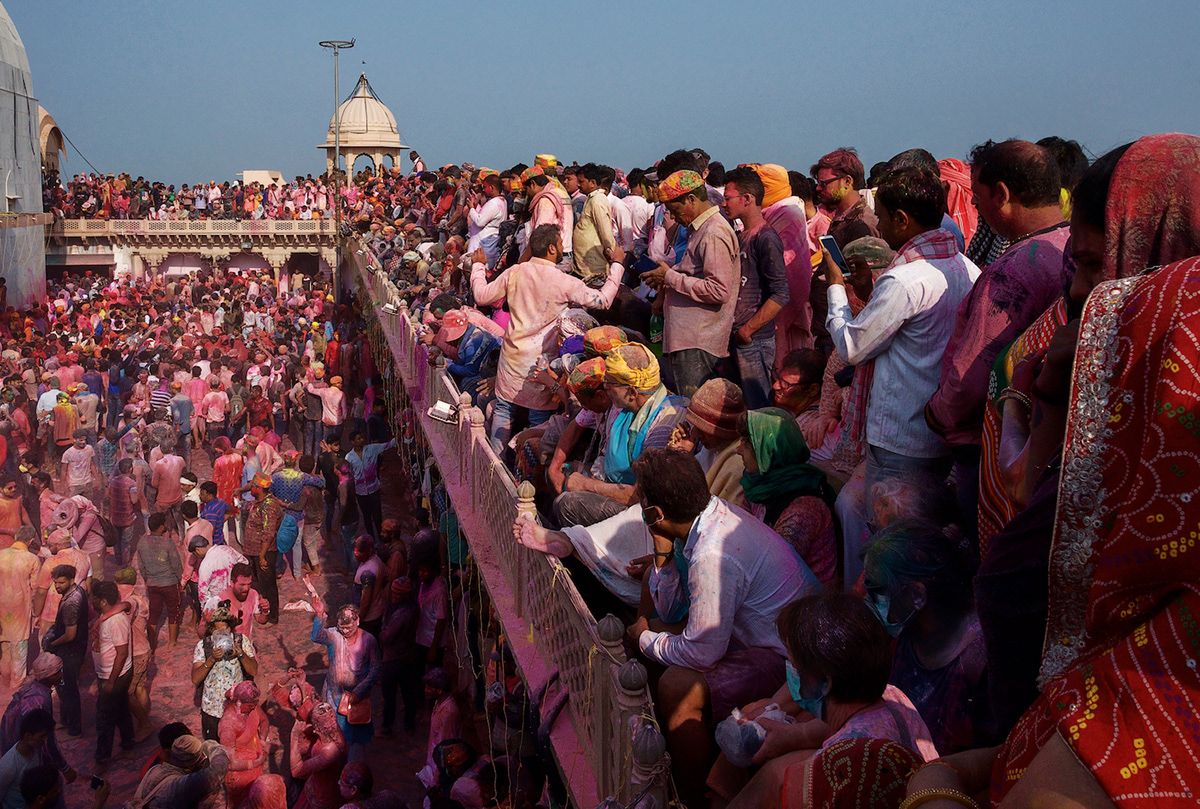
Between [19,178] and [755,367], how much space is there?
35.8 metres

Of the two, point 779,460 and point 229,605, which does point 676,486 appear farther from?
point 229,605

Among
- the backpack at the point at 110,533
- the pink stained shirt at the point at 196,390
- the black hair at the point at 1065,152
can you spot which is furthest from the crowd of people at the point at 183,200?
the black hair at the point at 1065,152

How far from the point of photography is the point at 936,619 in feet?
8.23

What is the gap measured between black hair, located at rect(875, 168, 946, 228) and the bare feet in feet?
7.00

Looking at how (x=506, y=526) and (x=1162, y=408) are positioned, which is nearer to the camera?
(x=1162, y=408)

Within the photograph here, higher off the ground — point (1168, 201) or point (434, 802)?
point (1168, 201)

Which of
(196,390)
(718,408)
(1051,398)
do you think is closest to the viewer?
(1051,398)

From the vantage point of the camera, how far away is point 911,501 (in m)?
2.81

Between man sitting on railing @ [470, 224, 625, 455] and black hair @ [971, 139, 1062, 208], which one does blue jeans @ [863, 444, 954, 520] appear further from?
man sitting on railing @ [470, 224, 625, 455]

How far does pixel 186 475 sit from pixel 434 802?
7792 millimetres

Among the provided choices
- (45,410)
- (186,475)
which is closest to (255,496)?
(186,475)

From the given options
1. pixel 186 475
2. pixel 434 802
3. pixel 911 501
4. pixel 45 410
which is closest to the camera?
pixel 911 501

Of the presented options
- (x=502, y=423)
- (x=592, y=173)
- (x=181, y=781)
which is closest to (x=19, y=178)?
(x=592, y=173)

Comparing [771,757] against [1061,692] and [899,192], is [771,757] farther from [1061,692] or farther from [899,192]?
[899,192]
